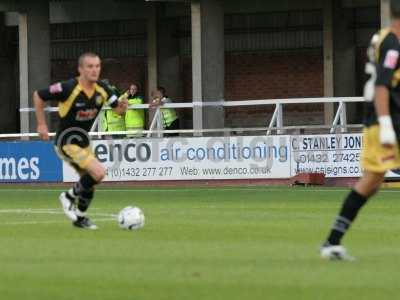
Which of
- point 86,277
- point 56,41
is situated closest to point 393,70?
point 86,277

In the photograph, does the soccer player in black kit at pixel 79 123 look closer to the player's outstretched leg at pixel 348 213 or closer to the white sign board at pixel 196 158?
the player's outstretched leg at pixel 348 213

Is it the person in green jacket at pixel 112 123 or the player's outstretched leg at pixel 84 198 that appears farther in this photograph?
the person in green jacket at pixel 112 123

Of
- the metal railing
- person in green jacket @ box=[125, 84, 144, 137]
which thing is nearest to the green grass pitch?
the metal railing

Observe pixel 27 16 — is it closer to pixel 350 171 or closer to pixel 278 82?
pixel 278 82

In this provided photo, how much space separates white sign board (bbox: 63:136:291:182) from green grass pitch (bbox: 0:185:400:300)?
7.35 metres

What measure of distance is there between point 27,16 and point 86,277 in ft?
88.6

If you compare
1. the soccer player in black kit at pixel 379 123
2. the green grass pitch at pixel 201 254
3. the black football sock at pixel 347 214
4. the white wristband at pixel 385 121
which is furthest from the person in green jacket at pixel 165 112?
the white wristband at pixel 385 121

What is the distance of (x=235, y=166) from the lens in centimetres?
2975

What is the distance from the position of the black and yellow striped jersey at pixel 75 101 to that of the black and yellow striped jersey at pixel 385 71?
5.58 meters

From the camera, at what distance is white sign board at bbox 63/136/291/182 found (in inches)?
1155

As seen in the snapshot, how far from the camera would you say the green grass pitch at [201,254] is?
10188 mm

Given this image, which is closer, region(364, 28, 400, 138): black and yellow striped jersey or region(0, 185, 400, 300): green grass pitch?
region(0, 185, 400, 300): green grass pitch

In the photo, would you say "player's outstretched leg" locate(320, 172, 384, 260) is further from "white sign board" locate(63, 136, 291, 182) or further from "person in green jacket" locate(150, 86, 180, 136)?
"person in green jacket" locate(150, 86, 180, 136)

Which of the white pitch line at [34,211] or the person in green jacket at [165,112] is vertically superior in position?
the person in green jacket at [165,112]
